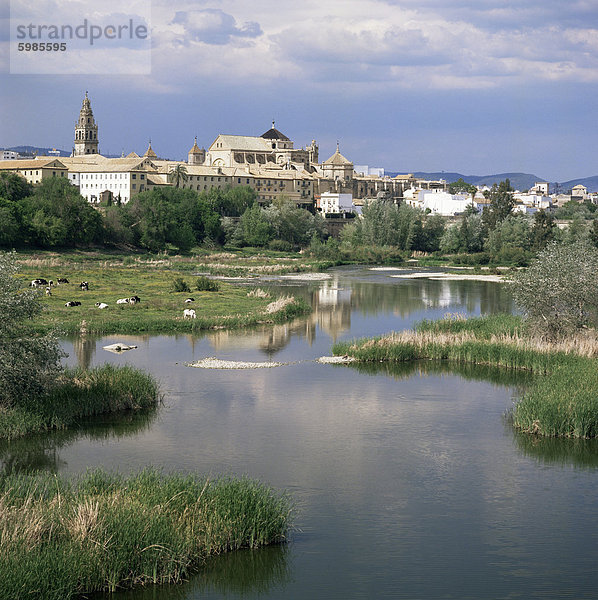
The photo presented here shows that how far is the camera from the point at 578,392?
20406 mm

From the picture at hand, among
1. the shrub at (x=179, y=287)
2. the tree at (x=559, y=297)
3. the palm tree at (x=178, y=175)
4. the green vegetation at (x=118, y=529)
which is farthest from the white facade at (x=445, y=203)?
the green vegetation at (x=118, y=529)

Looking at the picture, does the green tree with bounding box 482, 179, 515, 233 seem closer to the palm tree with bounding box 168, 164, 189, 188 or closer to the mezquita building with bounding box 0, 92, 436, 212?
the mezquita building with bounding box 0, 92, 436, 212

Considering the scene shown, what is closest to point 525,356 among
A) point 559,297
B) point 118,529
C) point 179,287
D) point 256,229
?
point 559,297

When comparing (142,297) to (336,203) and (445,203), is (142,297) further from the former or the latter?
(445,203)

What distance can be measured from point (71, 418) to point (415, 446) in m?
7.67

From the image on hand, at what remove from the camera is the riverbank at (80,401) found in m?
19.0

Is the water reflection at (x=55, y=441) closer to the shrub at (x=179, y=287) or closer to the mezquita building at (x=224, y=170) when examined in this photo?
the shrub at (x=179, y=287)

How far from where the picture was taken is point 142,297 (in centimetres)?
4319

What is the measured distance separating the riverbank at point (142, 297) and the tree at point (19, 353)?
1.16m

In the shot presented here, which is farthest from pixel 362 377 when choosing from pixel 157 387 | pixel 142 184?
pixel 142 184

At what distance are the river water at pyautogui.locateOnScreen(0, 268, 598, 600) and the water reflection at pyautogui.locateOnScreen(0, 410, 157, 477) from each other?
0.19ft

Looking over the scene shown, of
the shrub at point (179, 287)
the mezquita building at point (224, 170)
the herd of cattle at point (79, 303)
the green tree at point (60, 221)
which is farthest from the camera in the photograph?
the mezquita building at point (224, 170)

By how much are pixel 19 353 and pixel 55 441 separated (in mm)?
2015

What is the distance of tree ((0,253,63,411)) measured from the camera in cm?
1861
